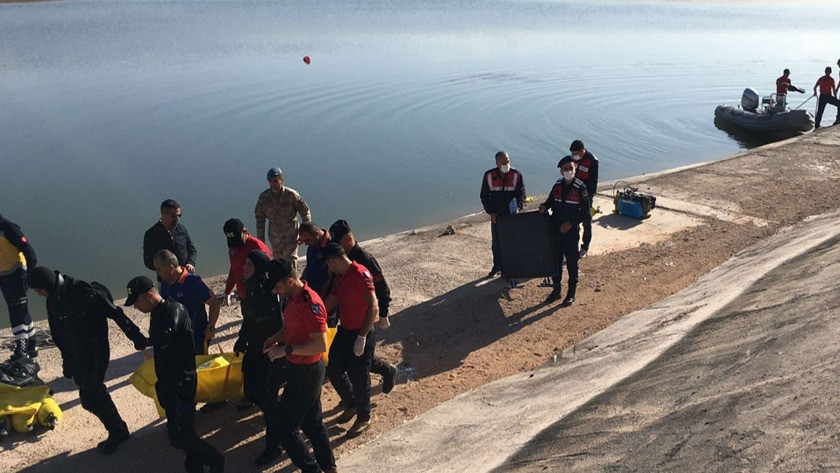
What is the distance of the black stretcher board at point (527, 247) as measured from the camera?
9375mm

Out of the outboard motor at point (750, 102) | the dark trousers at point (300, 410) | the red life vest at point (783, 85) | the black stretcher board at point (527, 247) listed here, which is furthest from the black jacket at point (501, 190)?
the outboard motor at point (750, 102)

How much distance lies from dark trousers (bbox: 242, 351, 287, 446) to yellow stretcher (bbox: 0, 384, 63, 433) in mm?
1729

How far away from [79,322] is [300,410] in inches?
75.8

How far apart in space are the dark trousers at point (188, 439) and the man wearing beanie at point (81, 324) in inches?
32.0

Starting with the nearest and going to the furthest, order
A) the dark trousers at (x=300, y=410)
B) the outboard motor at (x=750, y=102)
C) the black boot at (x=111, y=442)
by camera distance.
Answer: the dark trousers at (x=300, y=410) < the black boot at (x=111, y=442) < the outboard motor at (x=750, y=102)

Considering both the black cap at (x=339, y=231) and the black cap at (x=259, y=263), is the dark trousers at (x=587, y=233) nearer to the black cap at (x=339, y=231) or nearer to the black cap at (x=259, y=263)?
the black cap at (x=339, y=231)

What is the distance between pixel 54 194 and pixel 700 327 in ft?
46.8

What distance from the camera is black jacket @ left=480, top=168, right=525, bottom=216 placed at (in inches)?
372

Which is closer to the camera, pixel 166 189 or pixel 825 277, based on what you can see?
pixel 825 277

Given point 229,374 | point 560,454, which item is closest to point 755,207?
point 560,454

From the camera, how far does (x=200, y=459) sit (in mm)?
5543

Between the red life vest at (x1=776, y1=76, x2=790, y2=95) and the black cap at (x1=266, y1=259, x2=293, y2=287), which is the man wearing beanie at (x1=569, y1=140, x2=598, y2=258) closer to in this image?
the black cap at (x1=266, y1=259, x2=293, y2=287)

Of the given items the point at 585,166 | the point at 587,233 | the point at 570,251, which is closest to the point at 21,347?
the point at 570,251

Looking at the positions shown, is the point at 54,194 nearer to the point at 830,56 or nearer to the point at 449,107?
the point at 449,107
